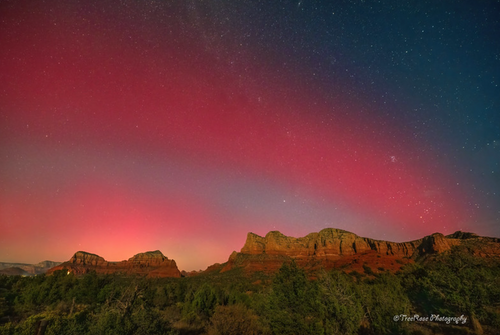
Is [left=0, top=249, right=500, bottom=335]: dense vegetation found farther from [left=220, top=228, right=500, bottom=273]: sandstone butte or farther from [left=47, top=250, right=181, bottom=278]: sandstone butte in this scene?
[left=47, top=250, right=181, bottom=278]: sandstone butte

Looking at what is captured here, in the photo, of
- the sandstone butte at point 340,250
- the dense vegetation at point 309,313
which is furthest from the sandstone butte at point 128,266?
the dense vegetation at point 309,313

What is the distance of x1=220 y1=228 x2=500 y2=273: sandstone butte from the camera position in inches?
4163

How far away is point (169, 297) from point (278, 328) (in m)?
43.3

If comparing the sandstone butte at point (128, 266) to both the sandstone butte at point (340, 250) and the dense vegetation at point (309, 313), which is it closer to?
the sandstone butte at point (340, 250)

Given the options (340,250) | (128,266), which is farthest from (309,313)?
(128,266)

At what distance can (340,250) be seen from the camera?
151500mm

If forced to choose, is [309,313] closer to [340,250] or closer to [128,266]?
[340,250]

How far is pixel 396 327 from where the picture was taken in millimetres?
25844

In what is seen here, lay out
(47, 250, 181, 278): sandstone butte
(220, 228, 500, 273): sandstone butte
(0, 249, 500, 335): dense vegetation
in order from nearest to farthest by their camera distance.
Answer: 1. (0, 249, 500, 335): dense vegetation
2. (220, 228, 500, 273): sandstone butte
3. (47, 250, 181, 278): sandstone butte

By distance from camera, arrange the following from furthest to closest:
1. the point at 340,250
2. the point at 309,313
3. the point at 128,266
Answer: the point at 128,266, the point at 340,250, the point at 309,313

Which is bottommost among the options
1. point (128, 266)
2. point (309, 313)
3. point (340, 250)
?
point (309, 313)

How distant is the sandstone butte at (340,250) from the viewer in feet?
347

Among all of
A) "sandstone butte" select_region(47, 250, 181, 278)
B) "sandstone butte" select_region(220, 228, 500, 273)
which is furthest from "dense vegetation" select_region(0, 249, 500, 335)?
"sandstone butte" select_region(47, 250, 181, 278)

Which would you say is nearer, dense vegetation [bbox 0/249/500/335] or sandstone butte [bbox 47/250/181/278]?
dense vegetation [bbox 0/249/500/335]
